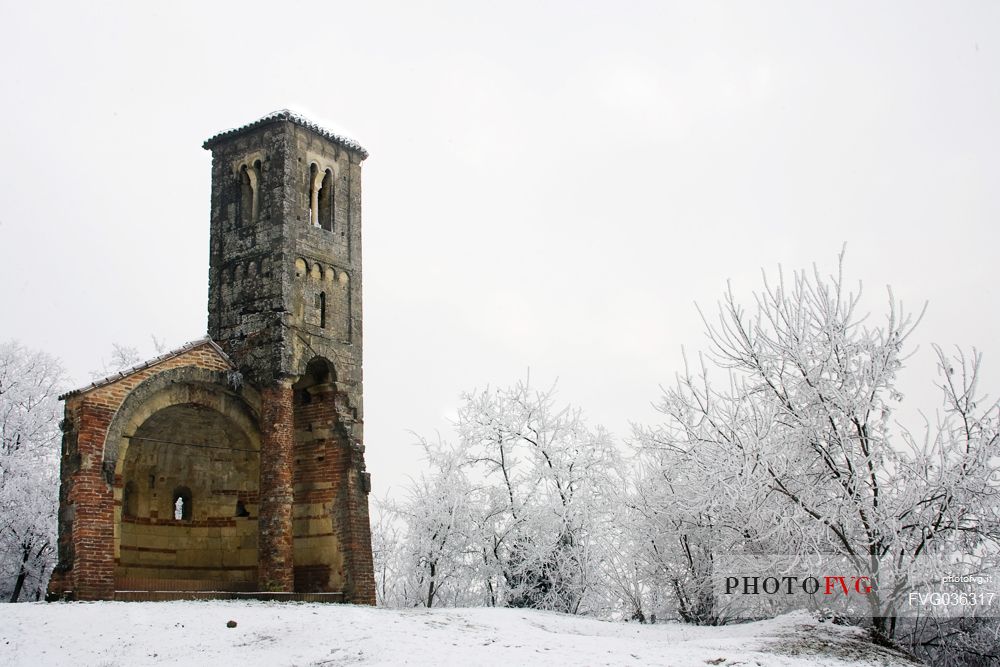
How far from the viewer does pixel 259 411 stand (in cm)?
2370

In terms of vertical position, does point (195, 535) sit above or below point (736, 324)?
below

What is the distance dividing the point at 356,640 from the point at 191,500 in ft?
34.4

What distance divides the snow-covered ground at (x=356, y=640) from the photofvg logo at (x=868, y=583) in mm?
631

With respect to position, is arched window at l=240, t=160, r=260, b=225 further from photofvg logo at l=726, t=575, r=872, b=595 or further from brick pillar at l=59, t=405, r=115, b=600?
photofvg logo at l=726, t=575, r=872, b=595

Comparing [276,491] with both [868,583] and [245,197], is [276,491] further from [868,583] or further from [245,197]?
[868,583]

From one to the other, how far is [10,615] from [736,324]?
13.1 m

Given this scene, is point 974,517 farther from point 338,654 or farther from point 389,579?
point 389,579

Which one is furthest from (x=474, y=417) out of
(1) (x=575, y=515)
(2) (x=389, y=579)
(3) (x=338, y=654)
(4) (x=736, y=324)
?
(3) (x=338, y=654)

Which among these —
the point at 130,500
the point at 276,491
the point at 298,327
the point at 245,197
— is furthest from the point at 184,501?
the point at 245,197

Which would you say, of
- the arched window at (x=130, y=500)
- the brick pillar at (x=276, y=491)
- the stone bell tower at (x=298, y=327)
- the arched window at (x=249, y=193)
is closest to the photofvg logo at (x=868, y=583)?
the stone bell tower at (x=298, y=327)

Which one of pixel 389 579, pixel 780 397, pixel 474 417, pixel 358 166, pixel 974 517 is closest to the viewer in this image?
pixel 974 517

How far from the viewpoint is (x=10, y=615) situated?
16.2m

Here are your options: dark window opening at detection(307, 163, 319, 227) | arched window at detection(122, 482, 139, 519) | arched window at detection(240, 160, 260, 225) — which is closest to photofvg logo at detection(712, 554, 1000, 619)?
arched window at detection(122, 482, 139, 519)

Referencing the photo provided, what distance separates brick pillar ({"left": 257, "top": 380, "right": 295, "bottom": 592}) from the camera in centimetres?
2212
